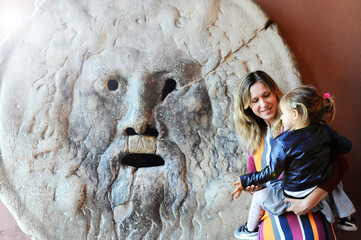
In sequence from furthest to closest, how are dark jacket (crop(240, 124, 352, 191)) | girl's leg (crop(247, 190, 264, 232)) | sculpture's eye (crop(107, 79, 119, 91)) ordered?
sculpture's eye (crop(107, 79, 119, 91)) → girl's leg (crop(247, 190, 264, 232)) → dark jacket (crop(240, 124, 352, 191))

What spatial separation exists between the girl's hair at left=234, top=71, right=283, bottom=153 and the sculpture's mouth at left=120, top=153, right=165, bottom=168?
76 cm

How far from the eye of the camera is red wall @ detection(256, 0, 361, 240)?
208 cm

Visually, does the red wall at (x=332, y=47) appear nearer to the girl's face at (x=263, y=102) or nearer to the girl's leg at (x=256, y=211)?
the girl's face at (x=263, y=102)

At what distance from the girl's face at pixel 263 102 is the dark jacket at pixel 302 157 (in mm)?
225

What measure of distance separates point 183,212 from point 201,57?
83 cm

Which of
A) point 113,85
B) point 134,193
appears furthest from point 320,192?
point 113,85

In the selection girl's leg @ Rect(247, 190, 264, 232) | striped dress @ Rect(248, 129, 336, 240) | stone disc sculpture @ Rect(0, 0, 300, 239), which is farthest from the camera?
stone disc sculpture @ Rect(0, 0, 300, 239)

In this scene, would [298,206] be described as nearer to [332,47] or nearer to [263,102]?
[263,102]

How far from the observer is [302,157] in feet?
4.05

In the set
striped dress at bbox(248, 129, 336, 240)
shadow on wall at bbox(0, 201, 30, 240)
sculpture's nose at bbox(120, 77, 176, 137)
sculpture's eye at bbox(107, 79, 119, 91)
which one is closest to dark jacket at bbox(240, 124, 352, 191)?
striped dress at bbox(248, 129, 336, 240)

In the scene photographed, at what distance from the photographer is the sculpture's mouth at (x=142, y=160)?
2157 millimetres

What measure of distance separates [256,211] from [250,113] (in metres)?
0.41

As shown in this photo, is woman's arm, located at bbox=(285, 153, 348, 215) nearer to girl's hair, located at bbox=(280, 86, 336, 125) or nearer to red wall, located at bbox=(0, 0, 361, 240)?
girl's hair, located at bbox=(280, 86, 336, 125)

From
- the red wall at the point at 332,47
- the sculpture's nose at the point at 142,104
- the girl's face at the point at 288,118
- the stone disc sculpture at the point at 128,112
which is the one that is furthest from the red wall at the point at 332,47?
the girl's face at the point at 288,118
